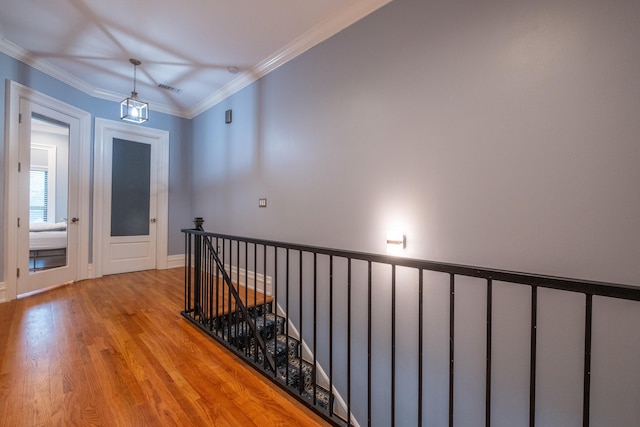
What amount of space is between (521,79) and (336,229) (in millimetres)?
1723

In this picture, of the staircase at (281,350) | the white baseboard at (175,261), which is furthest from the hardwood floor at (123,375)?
the white baseboard at (175,261)

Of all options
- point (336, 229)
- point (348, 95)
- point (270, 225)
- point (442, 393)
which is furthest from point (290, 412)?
point (348, 95)

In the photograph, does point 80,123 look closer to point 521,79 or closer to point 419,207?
point 419,207

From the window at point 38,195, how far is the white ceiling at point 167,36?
1.30 metres

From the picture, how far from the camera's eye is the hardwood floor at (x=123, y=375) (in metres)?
1.49

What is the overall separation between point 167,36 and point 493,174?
3251 mm

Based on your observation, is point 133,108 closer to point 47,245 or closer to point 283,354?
point 47,245

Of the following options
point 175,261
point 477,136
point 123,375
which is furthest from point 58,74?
point 477,136

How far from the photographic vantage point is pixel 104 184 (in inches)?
168

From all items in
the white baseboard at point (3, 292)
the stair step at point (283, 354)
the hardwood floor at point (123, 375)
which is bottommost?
the stair step at point (283, 354)

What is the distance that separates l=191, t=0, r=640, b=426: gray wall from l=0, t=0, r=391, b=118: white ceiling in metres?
0.39

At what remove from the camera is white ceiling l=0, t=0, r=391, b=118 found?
2.47 meters

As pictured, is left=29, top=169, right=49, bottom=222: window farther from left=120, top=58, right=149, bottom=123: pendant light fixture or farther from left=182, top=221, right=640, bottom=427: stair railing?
left=182, top=221, right=640, bottom=427: stair railing

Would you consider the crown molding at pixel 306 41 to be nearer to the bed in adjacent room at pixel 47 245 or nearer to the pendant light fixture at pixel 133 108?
the pendant light fixture at pixel 133 108
